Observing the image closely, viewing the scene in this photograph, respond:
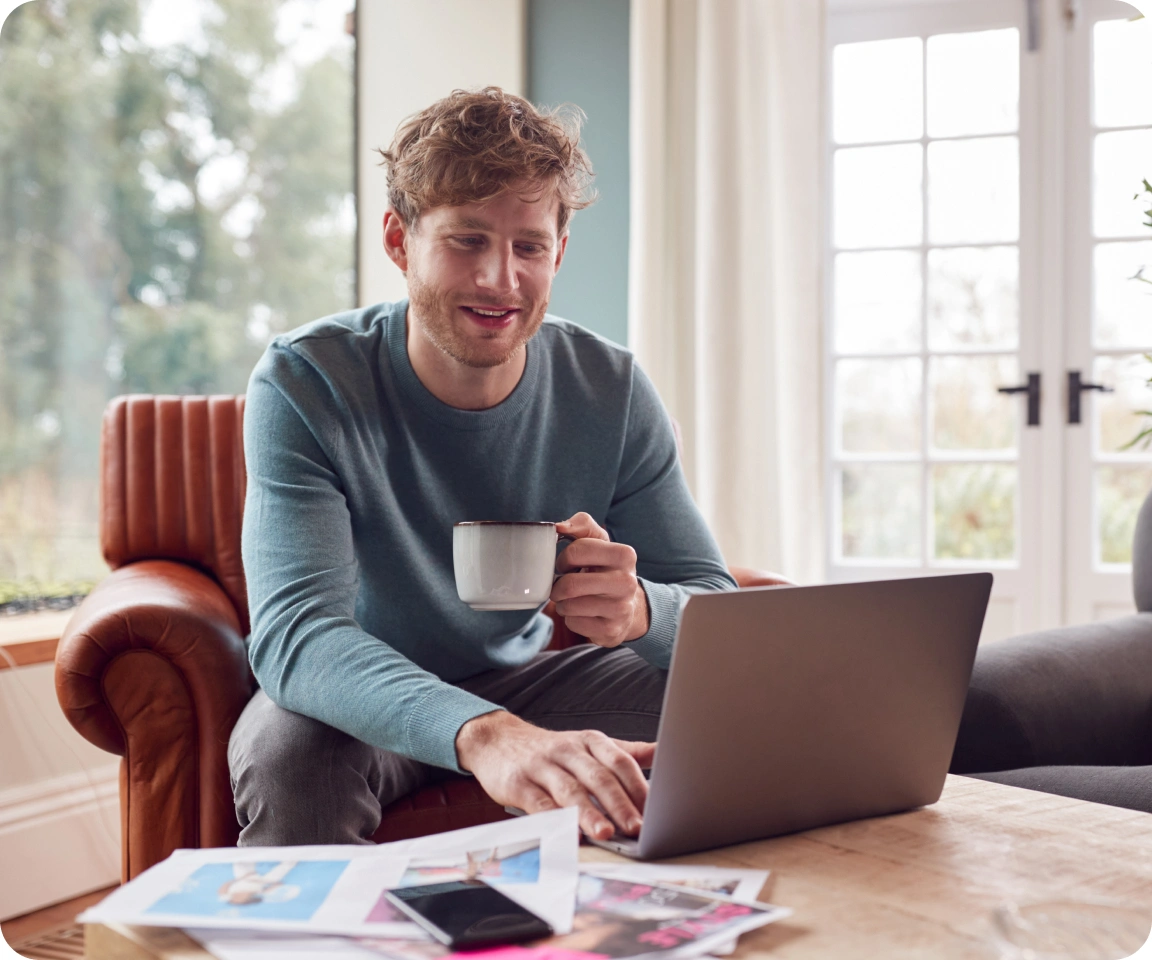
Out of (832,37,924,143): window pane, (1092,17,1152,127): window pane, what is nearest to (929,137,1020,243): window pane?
(832,37,924,143): window pane

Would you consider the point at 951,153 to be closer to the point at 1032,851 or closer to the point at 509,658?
the point at 509,658

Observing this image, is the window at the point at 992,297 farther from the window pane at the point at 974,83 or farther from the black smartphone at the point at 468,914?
the black smartphone at the point at 468,914

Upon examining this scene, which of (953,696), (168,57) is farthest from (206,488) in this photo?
(953,696)

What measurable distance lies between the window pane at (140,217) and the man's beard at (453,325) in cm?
152

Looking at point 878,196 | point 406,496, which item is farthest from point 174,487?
point 878,196

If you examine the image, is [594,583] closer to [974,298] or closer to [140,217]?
[140,217]

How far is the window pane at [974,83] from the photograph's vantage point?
323cm

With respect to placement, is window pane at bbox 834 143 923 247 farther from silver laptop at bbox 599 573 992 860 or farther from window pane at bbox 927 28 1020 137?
silver laptop at bbox 599 573 992 860

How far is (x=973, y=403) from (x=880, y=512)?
415 millimetres

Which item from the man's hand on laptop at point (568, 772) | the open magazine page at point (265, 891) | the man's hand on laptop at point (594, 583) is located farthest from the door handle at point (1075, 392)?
the open magazine page at point (265, 891)

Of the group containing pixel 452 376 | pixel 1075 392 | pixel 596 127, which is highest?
pixel 596 127

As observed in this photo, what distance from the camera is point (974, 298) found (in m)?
3.29

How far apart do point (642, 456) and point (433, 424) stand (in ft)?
1.06

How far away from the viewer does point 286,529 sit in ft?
4.27
